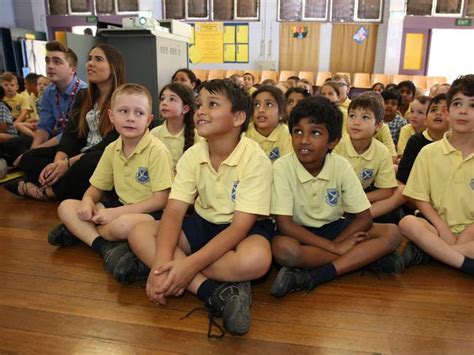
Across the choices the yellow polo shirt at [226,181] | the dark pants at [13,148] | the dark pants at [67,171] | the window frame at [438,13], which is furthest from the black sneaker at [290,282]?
the window frame at [438,13]

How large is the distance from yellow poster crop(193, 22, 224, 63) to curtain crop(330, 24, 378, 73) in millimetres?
2527

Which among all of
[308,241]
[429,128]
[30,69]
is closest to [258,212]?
[308,241]

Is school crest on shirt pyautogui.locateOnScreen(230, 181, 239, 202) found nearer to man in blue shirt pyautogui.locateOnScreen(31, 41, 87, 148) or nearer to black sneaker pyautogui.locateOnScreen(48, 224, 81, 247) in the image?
black sneaker pyautogui.locateOnScreen(48, 224, 81, 247)

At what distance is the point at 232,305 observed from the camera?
4.15ft

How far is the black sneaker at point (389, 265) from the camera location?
165cm

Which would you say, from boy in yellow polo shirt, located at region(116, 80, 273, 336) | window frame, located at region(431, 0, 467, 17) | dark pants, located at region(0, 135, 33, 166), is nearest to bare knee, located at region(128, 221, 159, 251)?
boy in yellow polo shirt, located at region(116, 80, 273, 336)

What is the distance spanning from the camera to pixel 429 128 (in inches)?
91.2

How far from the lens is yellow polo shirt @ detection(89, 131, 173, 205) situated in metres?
1.82

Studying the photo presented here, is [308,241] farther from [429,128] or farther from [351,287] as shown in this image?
[429,128]

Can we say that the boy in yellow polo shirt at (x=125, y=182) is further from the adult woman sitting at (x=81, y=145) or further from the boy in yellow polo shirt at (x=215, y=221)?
the adult woman sitting at (x=81, y=145)

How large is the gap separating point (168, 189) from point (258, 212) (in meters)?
0.54

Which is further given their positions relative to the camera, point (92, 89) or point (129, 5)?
point (129, 5)

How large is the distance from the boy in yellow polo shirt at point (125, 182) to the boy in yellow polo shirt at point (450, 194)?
1.14m

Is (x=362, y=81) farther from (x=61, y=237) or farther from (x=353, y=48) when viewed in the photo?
(x=61, y=237)
